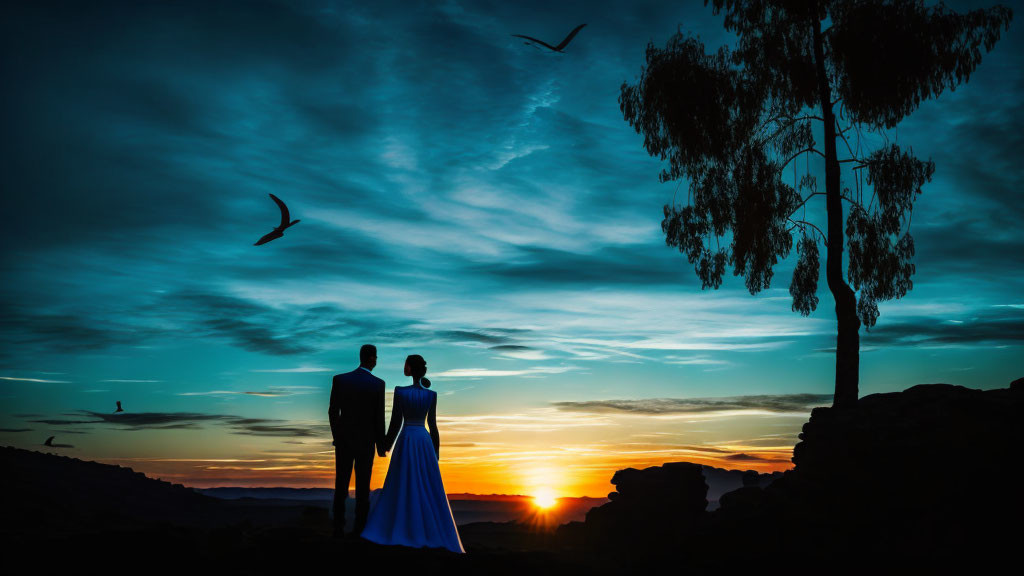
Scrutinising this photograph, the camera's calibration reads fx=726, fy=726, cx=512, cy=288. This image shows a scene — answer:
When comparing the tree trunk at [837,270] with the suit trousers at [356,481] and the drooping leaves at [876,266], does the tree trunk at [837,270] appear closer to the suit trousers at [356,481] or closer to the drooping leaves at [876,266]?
the drooping leaves at [876,266]

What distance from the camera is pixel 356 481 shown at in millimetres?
10773

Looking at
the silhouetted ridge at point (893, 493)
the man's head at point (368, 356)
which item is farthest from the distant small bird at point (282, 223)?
the silhouetted ridge at point (893, 493)

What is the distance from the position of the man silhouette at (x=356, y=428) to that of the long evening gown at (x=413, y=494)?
29cm

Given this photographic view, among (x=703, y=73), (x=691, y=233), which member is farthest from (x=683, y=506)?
(x=703, y=73)

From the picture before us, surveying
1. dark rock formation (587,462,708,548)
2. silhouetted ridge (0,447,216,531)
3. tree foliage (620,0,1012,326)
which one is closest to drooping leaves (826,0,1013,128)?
tree foliage (620,0,1012,326)

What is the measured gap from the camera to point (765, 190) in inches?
792

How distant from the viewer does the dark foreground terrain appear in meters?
9.20

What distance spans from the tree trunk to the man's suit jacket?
1104 cm

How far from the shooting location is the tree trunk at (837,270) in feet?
56.6

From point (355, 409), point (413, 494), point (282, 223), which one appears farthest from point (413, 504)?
point (282, 223)

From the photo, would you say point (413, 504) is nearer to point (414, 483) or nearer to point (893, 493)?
point (414, 483)

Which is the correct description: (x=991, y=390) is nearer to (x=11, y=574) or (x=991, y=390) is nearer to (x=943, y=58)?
(x=943, y=58)

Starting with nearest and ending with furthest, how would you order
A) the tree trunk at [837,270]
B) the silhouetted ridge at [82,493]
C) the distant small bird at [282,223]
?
the distant small bird at [282,223] < the tree trunk at [837,270] < the silhouetted ridge at [82,493]

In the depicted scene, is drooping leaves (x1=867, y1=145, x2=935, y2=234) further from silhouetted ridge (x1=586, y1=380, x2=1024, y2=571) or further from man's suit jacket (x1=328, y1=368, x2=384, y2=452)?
man's suit jacket (x1=328, y1=368, x2=384, y2=452)
